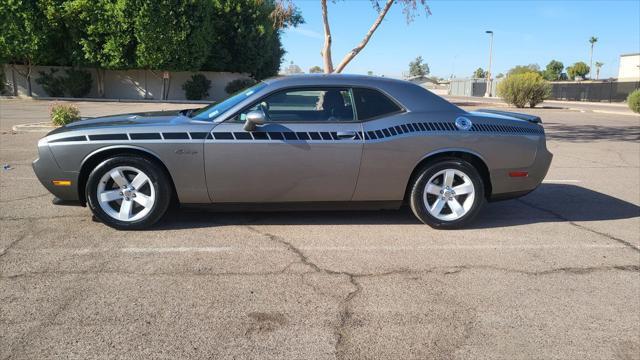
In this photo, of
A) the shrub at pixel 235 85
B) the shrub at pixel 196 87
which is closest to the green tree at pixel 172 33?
the shrub at pixel 196 87

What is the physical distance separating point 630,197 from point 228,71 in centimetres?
3445

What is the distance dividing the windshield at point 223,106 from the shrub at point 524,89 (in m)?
30.8

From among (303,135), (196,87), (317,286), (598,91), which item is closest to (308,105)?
(303,135)

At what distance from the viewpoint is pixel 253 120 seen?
4445 millimetres

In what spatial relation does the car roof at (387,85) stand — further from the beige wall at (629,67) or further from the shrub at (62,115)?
the beige wall at (629,67)

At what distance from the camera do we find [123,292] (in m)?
3.43

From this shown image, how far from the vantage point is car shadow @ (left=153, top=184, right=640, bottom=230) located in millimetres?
5164

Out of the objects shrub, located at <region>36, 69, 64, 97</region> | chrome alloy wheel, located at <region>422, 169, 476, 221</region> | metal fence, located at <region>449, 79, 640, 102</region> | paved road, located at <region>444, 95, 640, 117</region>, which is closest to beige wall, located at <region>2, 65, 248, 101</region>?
shrub, located at <region>36, 69, 64, 97</region>

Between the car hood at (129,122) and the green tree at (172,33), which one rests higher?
the green tree at (172,33)

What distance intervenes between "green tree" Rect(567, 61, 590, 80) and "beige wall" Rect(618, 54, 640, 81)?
109ft

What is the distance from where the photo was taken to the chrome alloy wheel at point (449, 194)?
5016 mm

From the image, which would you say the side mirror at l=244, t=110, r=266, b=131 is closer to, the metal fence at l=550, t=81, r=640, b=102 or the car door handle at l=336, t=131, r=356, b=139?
the car door handle at l=336, t=131, r=356, b=139

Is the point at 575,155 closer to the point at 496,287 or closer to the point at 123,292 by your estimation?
the point at 496,287

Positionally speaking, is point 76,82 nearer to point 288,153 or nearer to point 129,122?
point 129,122
